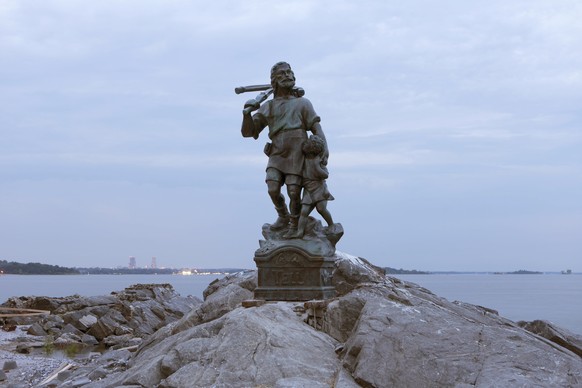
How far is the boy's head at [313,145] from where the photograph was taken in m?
11.4

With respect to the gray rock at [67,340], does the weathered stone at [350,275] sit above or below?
above

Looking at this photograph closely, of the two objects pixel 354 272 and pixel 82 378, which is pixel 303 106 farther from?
pixel 82 378

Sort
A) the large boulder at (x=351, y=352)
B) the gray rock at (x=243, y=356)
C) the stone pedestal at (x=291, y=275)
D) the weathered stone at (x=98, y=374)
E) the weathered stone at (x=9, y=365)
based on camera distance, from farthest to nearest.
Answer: the weathered stone at (x=9, y=365) → the stone pedestal at (x=291, y=275) → the weathered stone at (x=98, y=374) → the gray rock at (x=243, y=356) → the large boulder at (x=351, y=352)

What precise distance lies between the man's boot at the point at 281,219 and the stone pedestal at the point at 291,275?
78cm

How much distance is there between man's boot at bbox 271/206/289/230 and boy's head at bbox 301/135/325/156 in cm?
106

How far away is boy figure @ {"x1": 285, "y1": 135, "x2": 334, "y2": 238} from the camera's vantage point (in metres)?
11.5

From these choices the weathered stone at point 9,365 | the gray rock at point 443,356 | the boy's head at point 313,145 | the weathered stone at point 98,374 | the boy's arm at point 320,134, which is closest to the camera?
the gray rock at point 443,356

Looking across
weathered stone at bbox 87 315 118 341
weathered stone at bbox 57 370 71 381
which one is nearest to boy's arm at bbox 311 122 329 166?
weathered stone at bbox 57 370 71 381

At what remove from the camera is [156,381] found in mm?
8555

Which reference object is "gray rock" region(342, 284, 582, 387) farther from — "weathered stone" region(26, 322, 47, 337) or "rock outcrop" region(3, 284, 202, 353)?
"weathered stone" region(26, 322, 47, 337)

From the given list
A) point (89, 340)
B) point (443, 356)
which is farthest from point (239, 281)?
point (89, 340)

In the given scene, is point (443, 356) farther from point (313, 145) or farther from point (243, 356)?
point (313, 145)

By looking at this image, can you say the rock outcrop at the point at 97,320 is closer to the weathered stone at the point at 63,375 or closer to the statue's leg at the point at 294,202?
the weathered stone at the point at 63,375

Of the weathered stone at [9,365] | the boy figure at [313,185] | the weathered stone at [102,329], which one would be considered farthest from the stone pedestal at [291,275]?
the weathered stone at [102,329]
